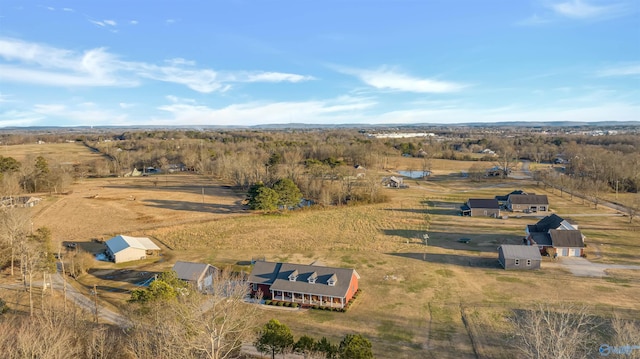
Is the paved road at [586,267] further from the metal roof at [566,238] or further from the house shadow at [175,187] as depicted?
the house shadow at [175,187]

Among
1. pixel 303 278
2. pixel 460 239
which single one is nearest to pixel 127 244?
pixel 303 278

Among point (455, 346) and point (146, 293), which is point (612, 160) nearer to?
point (455, 346)

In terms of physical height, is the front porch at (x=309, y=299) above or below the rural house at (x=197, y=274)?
below

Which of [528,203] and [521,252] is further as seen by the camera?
[528,203]

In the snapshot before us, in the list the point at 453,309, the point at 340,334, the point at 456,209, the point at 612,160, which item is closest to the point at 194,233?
the point at 340,334

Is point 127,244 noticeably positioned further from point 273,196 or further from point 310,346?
point 310,346

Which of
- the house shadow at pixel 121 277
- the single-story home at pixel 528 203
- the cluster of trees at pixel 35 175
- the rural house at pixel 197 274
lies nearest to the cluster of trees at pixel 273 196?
the house shadow at pixel 121 277
